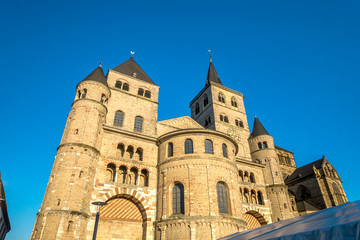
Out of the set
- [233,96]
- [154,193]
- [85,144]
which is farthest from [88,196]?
[233,96]

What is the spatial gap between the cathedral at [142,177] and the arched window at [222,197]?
0.09 meters

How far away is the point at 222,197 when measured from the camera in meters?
21.0

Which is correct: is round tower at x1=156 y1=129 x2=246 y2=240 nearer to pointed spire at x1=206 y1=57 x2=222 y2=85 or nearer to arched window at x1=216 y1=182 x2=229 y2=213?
arched window at x1=216 y1=182 x2=229 y2=213

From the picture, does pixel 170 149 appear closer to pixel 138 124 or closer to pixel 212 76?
pixel 138 124

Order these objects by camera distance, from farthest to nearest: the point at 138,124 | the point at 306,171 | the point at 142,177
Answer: the point at 306,171 < the point at 138,124 < the point at 142,177

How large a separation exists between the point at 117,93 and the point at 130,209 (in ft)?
46.3

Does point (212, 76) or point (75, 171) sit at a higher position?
point (212, 76)

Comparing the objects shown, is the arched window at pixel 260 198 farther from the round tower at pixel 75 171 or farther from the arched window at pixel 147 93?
the round tower at pixel 75 171

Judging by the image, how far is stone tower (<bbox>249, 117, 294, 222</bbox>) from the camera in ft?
92.5

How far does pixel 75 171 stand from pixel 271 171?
A: 24587 mm

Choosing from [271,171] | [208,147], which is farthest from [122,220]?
[271,171]

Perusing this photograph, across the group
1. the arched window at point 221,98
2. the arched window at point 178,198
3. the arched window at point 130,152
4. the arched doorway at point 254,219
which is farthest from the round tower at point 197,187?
the arched window at point 221,98

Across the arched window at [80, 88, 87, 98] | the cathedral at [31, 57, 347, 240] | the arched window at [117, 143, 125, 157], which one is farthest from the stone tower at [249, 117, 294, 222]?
the arched window at [80, 88, 87, 98]

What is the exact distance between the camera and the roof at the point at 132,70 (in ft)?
106
